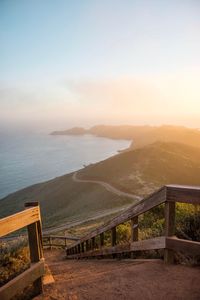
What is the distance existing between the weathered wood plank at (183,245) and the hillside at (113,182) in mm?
36092

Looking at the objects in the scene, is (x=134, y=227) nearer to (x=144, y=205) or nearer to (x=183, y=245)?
(x=144, y=205)

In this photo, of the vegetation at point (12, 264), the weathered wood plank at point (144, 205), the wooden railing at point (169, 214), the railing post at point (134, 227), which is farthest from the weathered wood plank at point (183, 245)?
the vegetation at point (12, 264)

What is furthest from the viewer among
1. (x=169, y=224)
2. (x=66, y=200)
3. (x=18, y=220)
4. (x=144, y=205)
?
(x=66, y=200)

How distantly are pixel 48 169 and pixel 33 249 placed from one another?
11254 centimetres

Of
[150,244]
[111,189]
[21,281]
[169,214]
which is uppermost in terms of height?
[169,214]

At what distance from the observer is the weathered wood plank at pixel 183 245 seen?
11.8 ft

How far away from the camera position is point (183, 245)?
3719mm

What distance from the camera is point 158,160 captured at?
Answer: 65.4m

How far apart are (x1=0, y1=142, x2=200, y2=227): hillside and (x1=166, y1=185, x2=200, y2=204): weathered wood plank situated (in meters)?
36.4

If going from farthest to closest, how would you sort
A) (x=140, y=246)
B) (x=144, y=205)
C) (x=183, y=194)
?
(x=140, y=246) < (x=144, y=205) < (x=183, y=194)

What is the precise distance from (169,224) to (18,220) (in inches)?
77.9

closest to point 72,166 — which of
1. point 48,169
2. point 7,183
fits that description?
point 48,169

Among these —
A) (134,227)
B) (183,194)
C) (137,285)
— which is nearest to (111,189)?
(134,227)

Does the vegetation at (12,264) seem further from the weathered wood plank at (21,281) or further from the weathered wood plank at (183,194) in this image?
the weathered wood plank at (183,194)
